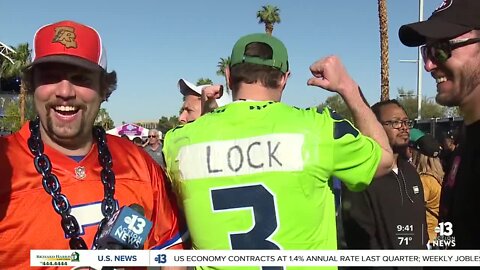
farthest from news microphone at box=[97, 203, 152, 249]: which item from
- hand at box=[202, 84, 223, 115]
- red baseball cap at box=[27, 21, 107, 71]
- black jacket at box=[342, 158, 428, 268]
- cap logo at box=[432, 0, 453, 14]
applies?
black jacket at box=[342, 158, 428, 268]

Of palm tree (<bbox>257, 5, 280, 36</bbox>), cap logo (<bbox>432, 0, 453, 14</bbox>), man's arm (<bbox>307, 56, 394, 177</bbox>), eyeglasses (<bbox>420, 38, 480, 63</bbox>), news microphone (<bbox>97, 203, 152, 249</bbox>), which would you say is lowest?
news microphone (<bbox>97, 203, 152, 249</bbox>)

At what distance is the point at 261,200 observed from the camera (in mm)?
2186

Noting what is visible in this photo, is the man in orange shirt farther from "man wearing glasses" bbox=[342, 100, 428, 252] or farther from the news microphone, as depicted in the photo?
"man wearing glasses" bbox=[342, 100, 428, 252]

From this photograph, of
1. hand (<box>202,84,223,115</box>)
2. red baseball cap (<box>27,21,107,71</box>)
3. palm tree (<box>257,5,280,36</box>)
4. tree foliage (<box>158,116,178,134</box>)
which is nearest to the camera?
red baseball cap (<box>27,21,107,71</box>)

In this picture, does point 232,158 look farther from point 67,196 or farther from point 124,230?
point 67,196

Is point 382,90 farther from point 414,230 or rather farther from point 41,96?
point 41,96

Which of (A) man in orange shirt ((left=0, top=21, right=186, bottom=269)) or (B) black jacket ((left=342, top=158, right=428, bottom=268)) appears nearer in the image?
(A) man in orange shirt ((left=0, top=21, right=186, bottom=269))

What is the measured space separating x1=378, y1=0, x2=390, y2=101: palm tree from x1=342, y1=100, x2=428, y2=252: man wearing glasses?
658 inches

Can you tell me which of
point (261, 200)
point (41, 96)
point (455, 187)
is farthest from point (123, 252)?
point (455, 187)

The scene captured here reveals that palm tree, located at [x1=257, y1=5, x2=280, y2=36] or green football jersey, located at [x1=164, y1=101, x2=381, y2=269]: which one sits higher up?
palm tree, located at [x1=257, y1=5, x2=280, y2=36]

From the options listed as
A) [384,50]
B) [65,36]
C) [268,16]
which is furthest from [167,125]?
[65,36]

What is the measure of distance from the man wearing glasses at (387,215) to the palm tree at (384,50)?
16.7m

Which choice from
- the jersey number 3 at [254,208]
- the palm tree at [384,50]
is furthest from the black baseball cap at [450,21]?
the palm tree at [384,50]

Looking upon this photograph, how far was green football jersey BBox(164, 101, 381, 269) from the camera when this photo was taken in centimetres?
218
